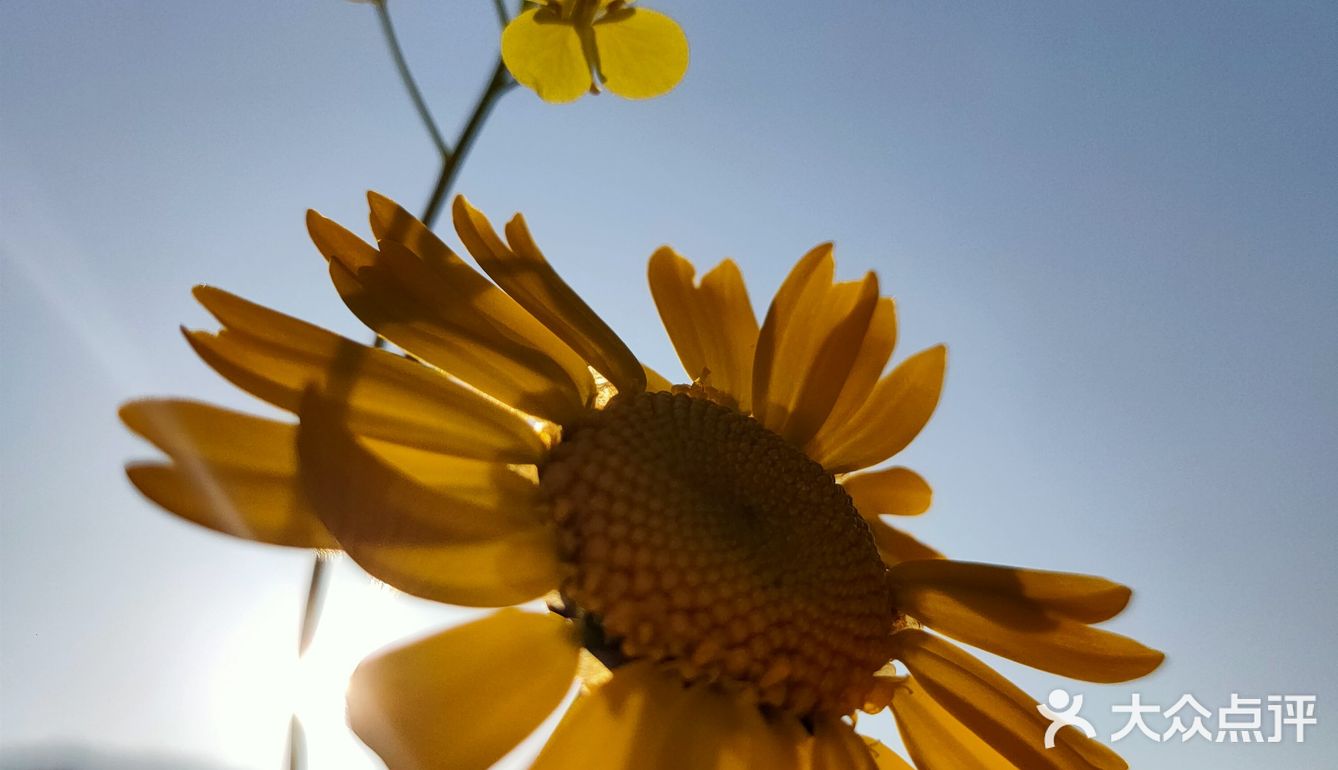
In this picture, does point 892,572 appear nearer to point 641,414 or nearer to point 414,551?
point 641,414

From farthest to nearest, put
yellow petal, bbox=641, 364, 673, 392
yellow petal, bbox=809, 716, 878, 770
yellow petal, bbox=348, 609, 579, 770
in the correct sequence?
yellow petal, bbox=641, 364, 673, 392, yellow petal, bbox=809, 716, 878, 770, yellow petal, bbox=348, 609, 579, 770

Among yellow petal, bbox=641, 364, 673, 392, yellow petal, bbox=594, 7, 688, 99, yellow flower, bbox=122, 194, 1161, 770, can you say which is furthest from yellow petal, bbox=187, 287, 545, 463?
yellow petal, bbox=594, 7, 688, 99

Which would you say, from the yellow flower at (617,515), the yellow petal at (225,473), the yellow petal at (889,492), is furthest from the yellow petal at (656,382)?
the yellow petal at (225,473)

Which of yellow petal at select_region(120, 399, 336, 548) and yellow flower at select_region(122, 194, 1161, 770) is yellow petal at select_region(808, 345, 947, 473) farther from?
yellow petal at select_region(120, 399, 336, 548)

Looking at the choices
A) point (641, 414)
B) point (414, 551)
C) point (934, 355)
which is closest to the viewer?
point (414, 551)

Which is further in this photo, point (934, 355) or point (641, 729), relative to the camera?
point (934, 355)

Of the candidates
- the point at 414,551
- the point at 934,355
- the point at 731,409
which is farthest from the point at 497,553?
the point at 934,355
